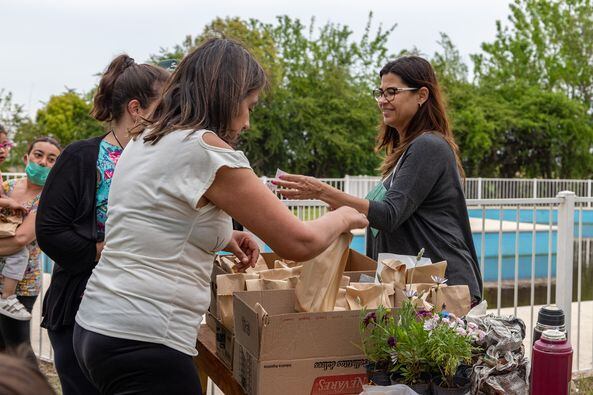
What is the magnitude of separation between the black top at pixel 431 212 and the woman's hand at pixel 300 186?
274 millimetres

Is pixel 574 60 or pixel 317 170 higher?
pixel 574 60

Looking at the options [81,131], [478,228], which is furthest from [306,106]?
[478,228]

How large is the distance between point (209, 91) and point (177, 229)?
0.34 m

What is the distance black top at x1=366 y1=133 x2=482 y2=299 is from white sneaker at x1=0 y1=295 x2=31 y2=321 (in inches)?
81.1

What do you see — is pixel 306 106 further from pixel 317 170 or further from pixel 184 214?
pixel 184 214

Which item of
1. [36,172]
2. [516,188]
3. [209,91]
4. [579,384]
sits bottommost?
[579,384]

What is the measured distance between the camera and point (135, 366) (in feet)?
5.24

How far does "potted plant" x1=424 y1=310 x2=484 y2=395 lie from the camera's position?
63.4 inches

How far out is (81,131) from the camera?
17.8 meters

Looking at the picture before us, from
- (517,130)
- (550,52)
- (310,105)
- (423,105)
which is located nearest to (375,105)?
(310,105)

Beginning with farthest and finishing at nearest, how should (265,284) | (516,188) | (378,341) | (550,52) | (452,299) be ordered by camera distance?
(550,52), (516,188), (265,284), (452,299), (378,341)

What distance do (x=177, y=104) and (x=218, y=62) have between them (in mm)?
146

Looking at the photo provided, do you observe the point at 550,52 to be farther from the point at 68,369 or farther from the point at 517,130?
the point at 68,369

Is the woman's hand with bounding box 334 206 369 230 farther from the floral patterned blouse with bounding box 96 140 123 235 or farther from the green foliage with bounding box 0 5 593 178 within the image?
the green foliage with bounding box 0 5 593 178
